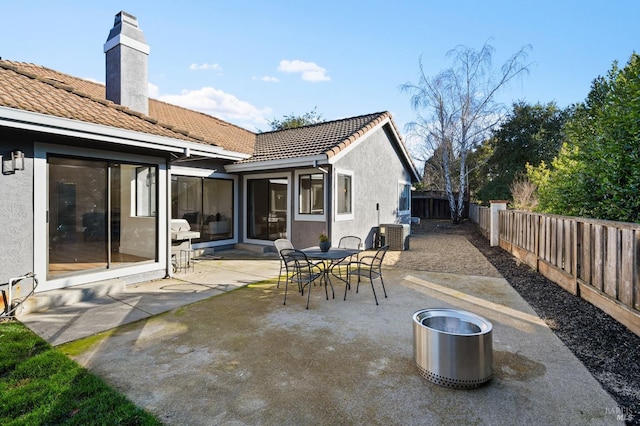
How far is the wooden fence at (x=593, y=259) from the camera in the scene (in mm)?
3893

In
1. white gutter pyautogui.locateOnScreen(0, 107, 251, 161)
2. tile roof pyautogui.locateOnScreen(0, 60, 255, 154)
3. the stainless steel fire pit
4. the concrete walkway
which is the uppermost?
tile roof pyautogui.locateOnScreen(0, 60, 255, 154)

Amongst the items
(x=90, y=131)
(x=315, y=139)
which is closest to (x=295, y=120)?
(x=315, y=139)

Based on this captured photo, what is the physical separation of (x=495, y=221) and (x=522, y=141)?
1744cm

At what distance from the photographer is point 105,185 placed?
6.02m

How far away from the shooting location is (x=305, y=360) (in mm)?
3299

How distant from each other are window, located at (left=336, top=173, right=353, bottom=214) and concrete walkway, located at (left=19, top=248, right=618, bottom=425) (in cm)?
428

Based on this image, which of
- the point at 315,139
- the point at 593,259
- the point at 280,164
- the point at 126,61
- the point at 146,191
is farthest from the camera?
the point at 315,139

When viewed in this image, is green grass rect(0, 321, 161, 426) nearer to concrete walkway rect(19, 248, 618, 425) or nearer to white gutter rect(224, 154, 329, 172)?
concrete walkway rect(19, 248, 618, 425)

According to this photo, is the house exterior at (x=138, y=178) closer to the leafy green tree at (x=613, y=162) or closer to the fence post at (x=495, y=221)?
the fence post at (x=495, y=221)

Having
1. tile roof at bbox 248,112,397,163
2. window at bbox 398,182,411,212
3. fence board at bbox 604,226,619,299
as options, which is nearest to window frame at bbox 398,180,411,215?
window at bbox 398,182,411,212

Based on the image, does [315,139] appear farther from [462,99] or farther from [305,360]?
[462,99]

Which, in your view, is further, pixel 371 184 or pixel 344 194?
pixel 371 184

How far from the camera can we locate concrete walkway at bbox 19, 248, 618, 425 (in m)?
2.47

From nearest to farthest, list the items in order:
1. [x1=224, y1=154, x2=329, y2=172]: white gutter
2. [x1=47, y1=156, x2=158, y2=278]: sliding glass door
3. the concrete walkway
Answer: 1. the concrete walkway
2. [x1=47, y1=156, x2=158, y2=278]: sliding glass door
3. [x1=224, y1=154, x2=329, y2=172]: white gutter
